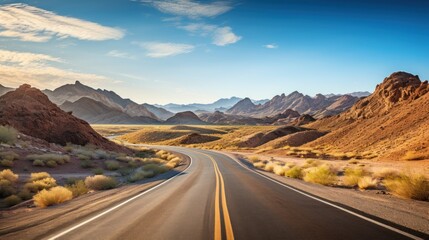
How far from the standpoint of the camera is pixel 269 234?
6.42 metres

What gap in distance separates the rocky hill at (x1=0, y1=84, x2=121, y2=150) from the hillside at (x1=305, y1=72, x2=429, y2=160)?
1476 inches

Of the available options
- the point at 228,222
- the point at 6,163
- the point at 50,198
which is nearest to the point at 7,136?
the point at 6,163

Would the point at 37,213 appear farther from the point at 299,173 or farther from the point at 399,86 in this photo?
the point at 399,86

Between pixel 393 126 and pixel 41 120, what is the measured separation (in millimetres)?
49788

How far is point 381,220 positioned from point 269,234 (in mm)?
3169

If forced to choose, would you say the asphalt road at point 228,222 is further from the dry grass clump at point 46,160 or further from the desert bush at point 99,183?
the dry grass clump at point 46,160

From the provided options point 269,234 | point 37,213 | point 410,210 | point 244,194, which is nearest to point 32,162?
point 37,213

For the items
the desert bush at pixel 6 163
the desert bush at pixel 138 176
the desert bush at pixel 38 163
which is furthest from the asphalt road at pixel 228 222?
the desert bush at pixel 38 163

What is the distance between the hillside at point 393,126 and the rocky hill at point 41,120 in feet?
123

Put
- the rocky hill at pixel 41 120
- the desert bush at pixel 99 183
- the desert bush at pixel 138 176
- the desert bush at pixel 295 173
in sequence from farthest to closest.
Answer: the rocky hill at pixel 41 120 → the desert bush at pixel 138 176 → the desert bush at pixel 295 173 → the desert bush at pixel 99 183

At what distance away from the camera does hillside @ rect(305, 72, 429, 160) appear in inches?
1318

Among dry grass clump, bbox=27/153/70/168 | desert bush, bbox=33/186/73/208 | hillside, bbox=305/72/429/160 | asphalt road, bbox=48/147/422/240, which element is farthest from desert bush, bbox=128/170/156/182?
hillside, bbox=305/72/429/160

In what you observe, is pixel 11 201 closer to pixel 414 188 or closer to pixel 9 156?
pixel 9 156

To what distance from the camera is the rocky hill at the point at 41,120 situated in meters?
36.7
